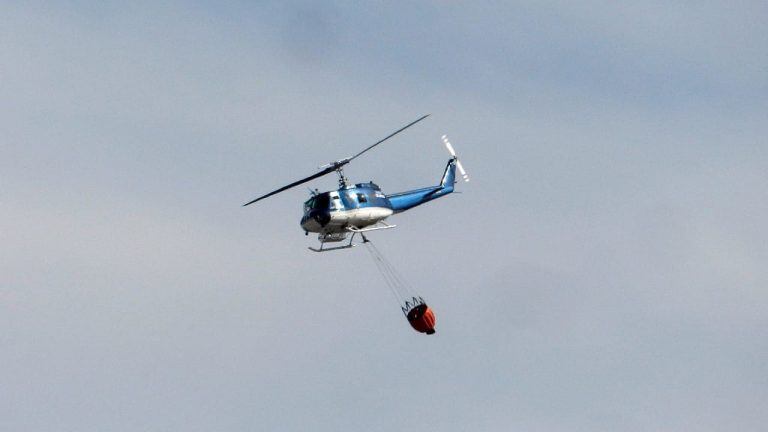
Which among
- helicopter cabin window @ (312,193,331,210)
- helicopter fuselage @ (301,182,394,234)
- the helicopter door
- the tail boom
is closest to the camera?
helicopter cabin window @ (312,193,331,210)

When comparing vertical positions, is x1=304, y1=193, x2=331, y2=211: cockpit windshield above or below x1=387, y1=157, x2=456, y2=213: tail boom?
below

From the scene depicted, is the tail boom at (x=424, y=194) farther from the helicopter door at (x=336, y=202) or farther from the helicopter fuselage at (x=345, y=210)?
the helicopter door at (x=336, y=202)

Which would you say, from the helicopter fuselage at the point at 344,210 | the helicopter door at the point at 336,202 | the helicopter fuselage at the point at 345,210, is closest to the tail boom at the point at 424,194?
the helicopter fuselage at the point at 345,210

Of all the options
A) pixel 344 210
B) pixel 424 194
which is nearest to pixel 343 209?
pixel 344 210

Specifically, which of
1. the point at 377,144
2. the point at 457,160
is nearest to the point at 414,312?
the point at 377,144

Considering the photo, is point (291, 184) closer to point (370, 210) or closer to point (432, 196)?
point (370, 210)

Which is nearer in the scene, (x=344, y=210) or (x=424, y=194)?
(x=344, y=210)

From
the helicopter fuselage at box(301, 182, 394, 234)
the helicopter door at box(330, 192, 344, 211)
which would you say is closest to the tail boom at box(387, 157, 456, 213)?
the helicopter fuselage at box(301, 182, 394, 234)

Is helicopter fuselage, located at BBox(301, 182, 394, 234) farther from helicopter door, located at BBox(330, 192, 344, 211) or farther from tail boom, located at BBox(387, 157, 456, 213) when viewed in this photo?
tail boom, located at BBox(387, 157, 456, 213)

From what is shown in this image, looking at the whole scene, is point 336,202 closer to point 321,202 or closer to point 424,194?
point 321,202

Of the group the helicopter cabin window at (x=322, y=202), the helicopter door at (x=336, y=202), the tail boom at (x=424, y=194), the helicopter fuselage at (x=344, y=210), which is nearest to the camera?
the helicopter cabin window at (x=322, y=202)

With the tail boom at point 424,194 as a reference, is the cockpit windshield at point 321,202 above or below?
below

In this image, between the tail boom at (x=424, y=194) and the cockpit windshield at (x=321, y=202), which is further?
the tail boom at (x=424, y=194)

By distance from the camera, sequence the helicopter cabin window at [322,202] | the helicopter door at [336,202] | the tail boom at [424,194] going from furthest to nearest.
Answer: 1. the tail boom at [424,194]
2. the helicopter door at [336,202]
3. the helicopter cabin window at [322,202]
